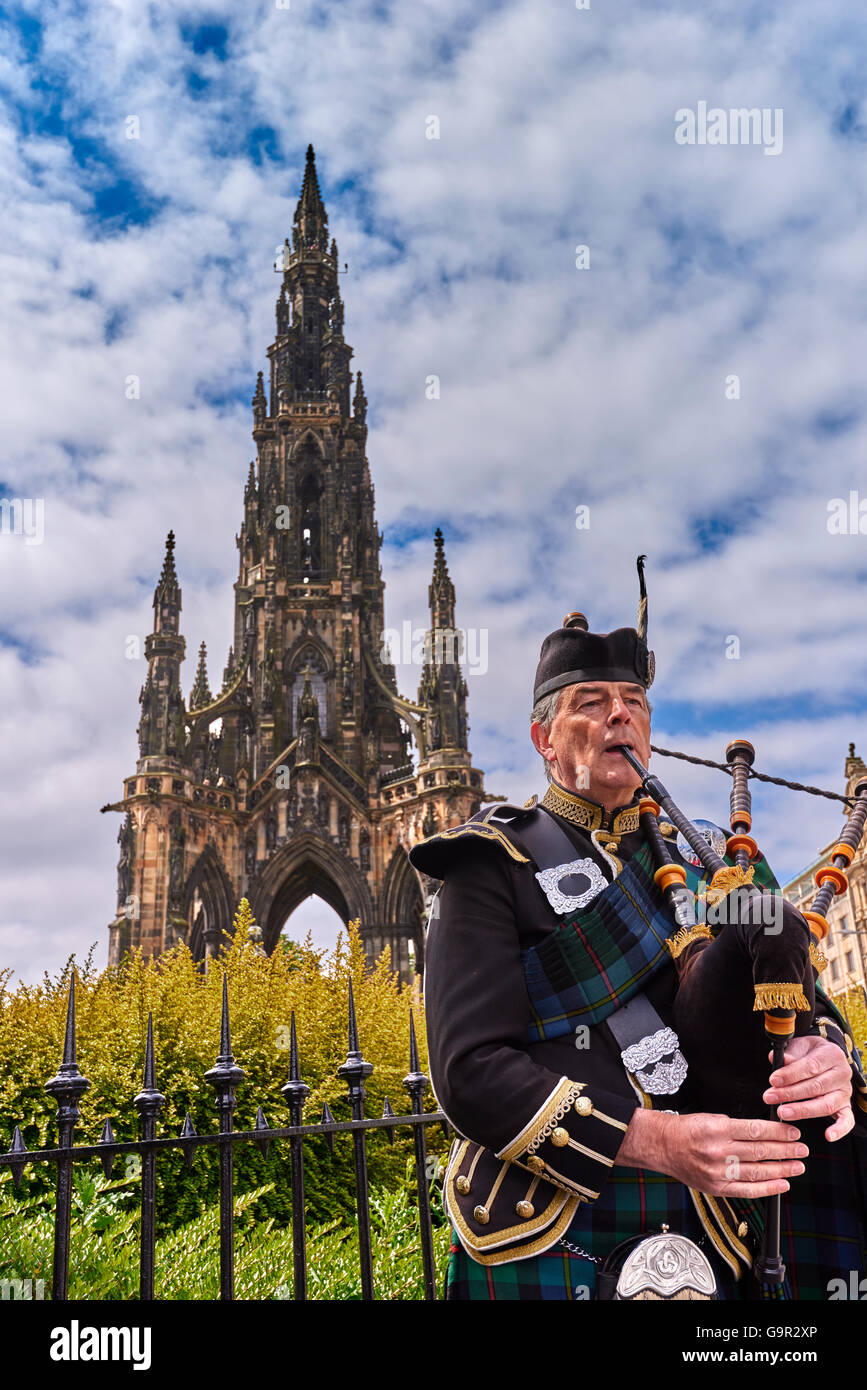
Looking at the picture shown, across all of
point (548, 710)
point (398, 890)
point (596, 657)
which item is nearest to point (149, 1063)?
point (548, 710)

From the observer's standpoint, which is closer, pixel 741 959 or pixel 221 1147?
pixel 741 959

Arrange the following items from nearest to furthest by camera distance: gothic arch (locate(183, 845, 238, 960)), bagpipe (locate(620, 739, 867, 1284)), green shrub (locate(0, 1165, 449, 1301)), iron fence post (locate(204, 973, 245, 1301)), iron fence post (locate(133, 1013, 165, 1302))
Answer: bagpipe (locate(620, 739, 867, 1284)) < iron fence post (locate(133, 1013, 165, 1302)) < iron fence post (locate(204, 973, 245, 1301)) < green shrub (locate(0, 1165, 449, 1301)) < gothic arch (locate(183, 845, 238, 960))

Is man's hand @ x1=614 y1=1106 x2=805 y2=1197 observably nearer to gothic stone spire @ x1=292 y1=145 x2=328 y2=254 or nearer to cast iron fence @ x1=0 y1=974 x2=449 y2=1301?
cast iron fence @ x1=0 y1=974 x2=449 y2=1301

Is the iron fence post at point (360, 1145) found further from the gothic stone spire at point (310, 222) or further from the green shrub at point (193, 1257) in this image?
the gothic stone spire at point (310, 222)

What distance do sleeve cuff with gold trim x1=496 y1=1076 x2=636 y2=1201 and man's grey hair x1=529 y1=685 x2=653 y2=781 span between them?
3.29 feet

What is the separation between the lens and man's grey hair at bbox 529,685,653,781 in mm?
3002

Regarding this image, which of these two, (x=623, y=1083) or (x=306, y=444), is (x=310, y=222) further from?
(x=623, y=1083)

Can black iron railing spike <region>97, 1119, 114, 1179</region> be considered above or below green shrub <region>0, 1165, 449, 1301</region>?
above

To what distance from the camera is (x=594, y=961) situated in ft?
8.42

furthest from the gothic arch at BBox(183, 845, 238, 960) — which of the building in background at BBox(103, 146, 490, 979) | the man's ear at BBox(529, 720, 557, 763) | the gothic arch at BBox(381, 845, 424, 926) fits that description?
the man's ear at BBox(529, 720, 557, 763)

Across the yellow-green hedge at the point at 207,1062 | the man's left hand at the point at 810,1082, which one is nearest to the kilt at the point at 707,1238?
the man's left hand at the point at 810,1082

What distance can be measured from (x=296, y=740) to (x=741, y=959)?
35694 millimetres

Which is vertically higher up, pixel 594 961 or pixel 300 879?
pixel 300 879
